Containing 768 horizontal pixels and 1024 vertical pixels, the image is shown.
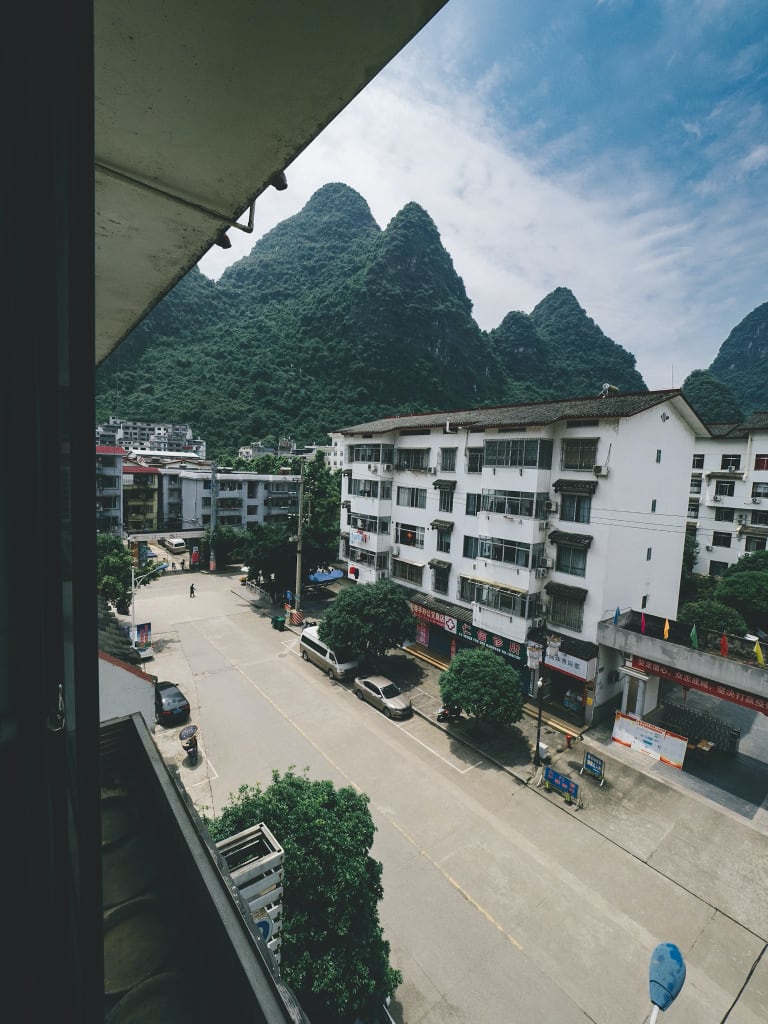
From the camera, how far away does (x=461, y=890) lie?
31.3 ft

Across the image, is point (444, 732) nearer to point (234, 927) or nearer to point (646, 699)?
point (646, 699)

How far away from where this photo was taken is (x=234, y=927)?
196cm

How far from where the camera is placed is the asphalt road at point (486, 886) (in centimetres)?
784

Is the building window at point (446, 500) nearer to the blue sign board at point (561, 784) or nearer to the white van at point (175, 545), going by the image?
the blue sign board at point (561, 784)

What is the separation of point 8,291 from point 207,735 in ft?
52.5

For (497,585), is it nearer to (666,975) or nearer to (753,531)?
(666,975)

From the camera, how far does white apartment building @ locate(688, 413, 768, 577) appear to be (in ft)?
86.2

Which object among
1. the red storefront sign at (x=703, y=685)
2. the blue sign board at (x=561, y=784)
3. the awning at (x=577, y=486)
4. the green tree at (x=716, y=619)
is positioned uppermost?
the awning at (x=577, y=486)

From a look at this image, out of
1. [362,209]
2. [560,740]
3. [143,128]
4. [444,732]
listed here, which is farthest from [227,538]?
[362,209]

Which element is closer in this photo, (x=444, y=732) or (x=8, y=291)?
(x=8, y=291)

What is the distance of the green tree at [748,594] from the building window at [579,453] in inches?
428

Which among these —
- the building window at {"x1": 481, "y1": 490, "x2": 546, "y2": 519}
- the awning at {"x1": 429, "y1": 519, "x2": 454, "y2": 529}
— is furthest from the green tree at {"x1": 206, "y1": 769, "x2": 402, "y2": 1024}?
the awning at {"x1": 429, "y1": 519, "x2": 454, "y2": 529}

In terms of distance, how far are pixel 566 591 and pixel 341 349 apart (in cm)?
7147

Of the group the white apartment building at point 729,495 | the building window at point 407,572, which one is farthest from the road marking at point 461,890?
the white apartment building at point 729,495
